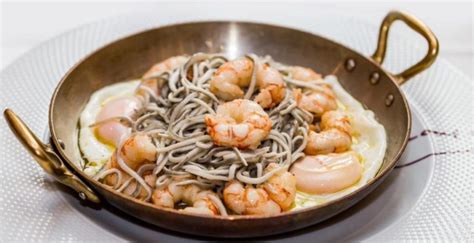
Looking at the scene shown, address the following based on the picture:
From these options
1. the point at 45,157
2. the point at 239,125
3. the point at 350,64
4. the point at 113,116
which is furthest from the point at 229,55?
the point at 45,157

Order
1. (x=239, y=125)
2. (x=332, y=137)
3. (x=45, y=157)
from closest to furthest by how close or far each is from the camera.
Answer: (x=45, y=157) < (x=239, y=125) < (x=332, y=137)

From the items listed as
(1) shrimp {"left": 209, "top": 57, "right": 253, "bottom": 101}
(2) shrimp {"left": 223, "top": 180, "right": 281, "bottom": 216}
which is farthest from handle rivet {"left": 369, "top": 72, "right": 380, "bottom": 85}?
(2) shrimp {"left": 223, "top": 180, "right": 281, "bottom": 216}

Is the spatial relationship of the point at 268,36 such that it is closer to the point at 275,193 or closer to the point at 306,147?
the point at 306,147

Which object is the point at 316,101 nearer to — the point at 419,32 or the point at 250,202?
the point at 419,32

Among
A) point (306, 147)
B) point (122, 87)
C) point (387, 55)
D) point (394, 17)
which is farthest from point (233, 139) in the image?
point (387, 55)

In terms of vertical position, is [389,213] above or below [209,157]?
below

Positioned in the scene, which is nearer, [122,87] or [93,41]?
[122,87]
